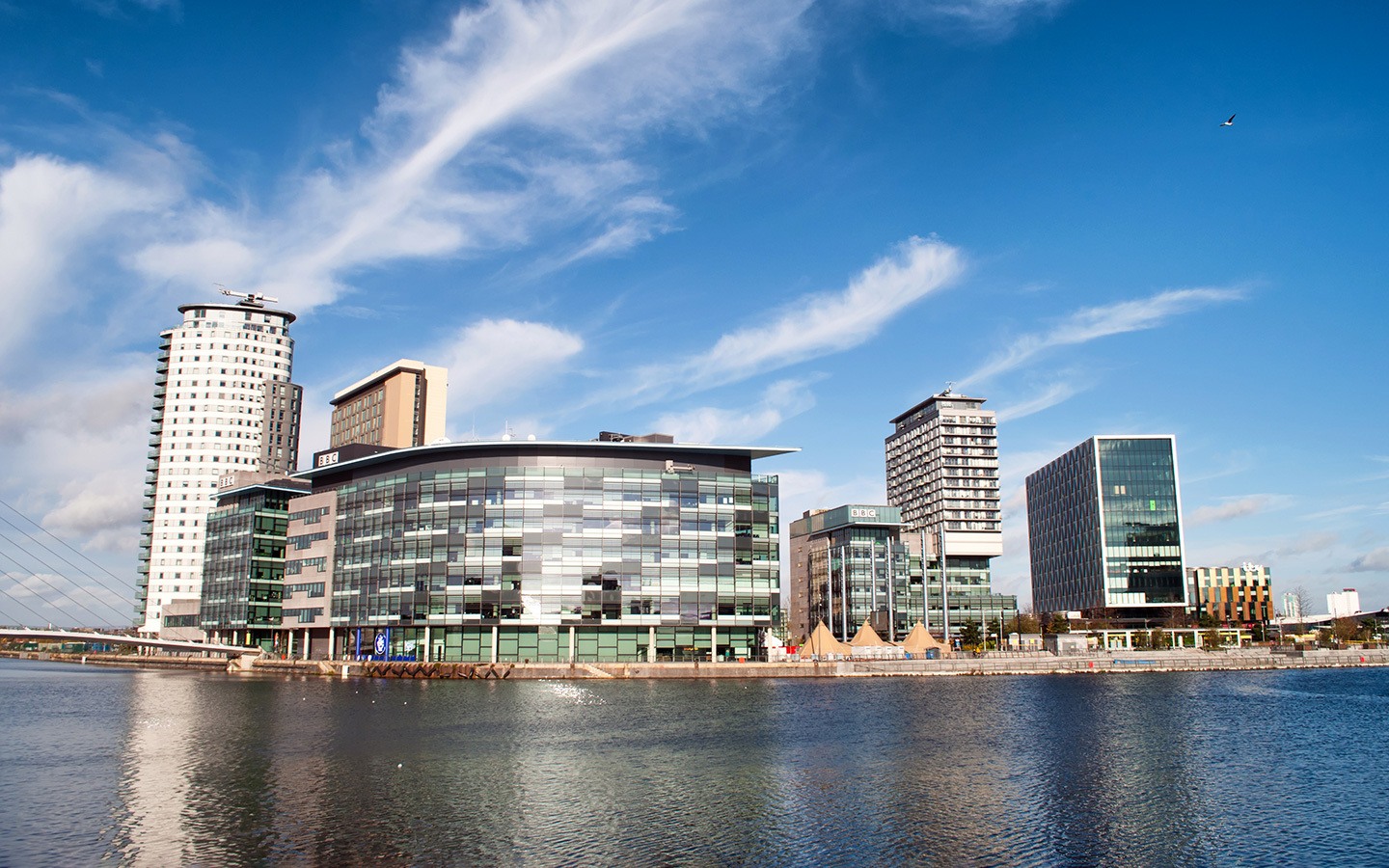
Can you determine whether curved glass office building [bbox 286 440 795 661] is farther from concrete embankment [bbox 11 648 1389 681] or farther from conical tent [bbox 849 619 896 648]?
conical tent [bbox 849 619 896 648]

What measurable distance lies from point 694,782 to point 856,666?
9184 cm

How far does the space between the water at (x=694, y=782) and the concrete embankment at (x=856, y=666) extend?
35880 mm

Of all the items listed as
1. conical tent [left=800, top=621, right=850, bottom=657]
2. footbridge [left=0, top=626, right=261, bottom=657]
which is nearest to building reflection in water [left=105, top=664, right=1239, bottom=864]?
conical tent [left=800, top=621, right=850, bottom=657]

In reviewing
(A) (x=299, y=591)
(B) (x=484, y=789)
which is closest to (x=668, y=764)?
(B) (x=484, y=789)

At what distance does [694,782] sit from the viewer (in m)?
49.5

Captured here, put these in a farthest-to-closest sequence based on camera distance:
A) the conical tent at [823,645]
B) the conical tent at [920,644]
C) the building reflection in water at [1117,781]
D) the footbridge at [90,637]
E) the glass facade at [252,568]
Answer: the glass facade at [252,568], the conical tent at [920,644], the conical tent at [823,645], the footbridge at [90,637], the building reflection in water at [1117,781]

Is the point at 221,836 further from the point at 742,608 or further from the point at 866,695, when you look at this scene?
the point at 742,608

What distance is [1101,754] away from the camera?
59.5 m

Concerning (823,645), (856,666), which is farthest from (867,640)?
(856,666)

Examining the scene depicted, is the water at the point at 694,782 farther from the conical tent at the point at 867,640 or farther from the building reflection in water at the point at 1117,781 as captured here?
the conical tent at the point at 867,640

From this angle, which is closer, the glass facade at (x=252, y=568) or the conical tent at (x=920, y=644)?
the conical tent at (x=920, y=644)

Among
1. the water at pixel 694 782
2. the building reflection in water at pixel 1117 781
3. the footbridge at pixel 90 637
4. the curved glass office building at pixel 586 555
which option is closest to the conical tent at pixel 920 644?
the curved glass office building at pixel 586 555

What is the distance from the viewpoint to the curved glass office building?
139 m

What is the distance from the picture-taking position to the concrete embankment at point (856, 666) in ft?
423
